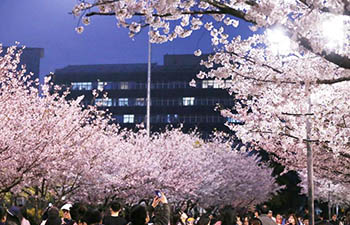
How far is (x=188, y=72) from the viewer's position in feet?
279

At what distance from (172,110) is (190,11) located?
256ft

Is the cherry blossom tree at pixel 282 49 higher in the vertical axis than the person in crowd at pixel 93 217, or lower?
higher

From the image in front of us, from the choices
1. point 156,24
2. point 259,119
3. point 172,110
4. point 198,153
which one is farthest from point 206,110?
point 156,24

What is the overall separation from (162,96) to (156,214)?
256ft

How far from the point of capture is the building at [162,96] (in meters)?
83.8

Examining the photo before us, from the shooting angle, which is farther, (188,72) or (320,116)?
(188,72)

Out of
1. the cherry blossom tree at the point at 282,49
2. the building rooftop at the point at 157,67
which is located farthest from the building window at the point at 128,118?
the cherry blossom tree at the point at 282,49

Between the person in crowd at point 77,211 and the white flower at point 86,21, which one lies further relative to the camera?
the person in crowd at point 77,211

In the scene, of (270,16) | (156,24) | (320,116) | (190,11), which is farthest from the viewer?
(320,116)

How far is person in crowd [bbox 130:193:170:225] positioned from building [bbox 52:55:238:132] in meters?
75.4

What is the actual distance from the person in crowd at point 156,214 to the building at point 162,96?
247ft

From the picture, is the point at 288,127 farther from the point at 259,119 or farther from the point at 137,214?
the point at 137,214

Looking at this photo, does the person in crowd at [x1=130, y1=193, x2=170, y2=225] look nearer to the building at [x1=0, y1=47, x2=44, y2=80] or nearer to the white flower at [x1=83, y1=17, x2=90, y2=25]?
the white flower at [x1=83, y1=17, x2=90, y2=25]

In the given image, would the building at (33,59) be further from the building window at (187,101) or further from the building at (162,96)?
the building window at (187,101)
